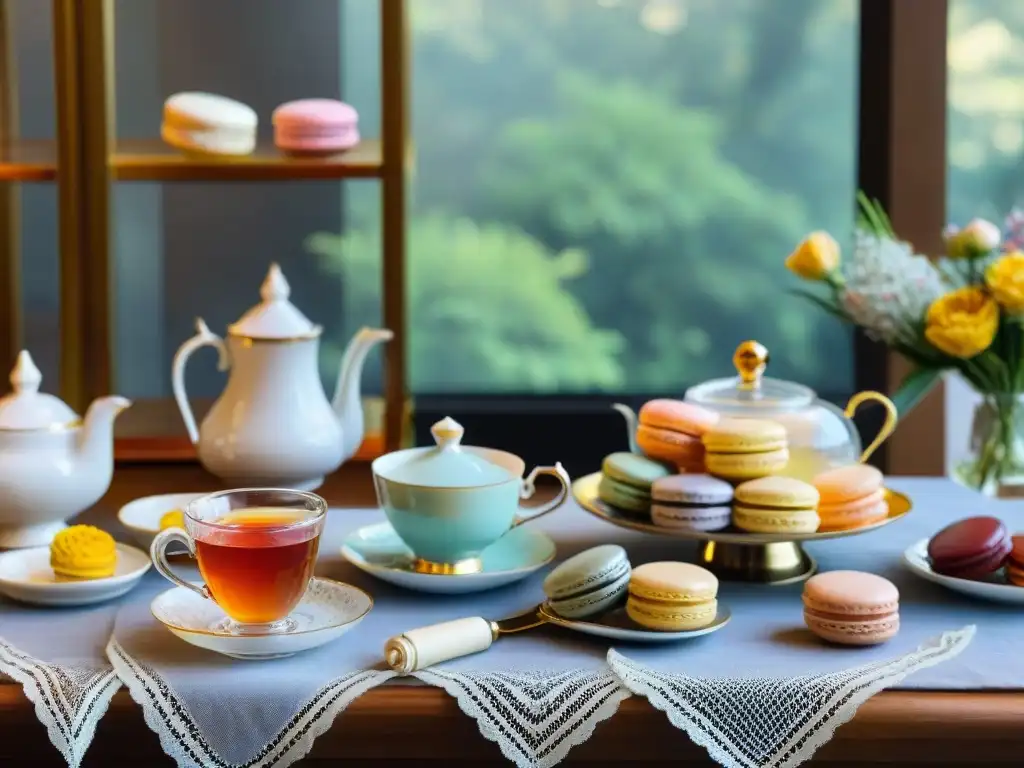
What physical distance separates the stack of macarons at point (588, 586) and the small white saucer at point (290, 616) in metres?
0.16

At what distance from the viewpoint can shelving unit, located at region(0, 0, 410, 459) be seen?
182 centimetres

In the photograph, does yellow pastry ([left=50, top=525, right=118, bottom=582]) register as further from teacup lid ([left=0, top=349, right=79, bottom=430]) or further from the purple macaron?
the purple macaron

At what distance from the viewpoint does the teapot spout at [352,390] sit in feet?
5.63

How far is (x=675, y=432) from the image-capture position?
1.33 meters

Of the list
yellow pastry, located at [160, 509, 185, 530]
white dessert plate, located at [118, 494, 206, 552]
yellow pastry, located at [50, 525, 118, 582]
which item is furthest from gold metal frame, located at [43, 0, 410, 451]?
yellow pastry, located at [50, 525, 118, 582]

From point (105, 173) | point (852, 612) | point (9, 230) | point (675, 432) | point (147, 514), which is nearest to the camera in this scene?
point (852, 612)

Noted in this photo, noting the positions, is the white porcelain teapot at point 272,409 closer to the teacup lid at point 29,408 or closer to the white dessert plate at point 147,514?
the white dessert plate at point 147,514

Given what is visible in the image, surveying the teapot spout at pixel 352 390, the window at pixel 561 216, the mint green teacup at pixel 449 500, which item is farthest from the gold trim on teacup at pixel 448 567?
the window at pixel 561 216

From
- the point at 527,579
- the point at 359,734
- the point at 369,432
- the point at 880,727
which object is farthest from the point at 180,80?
the point at 880,727

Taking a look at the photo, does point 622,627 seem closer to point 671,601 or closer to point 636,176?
point 671,601

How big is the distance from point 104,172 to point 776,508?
3.47 ft

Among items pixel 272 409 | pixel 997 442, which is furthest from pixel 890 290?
pixel 272 409

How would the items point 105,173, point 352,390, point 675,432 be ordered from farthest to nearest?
point 105,173 → point 352,390 → point 675,432

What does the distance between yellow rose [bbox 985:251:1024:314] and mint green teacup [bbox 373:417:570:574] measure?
0.58 m
